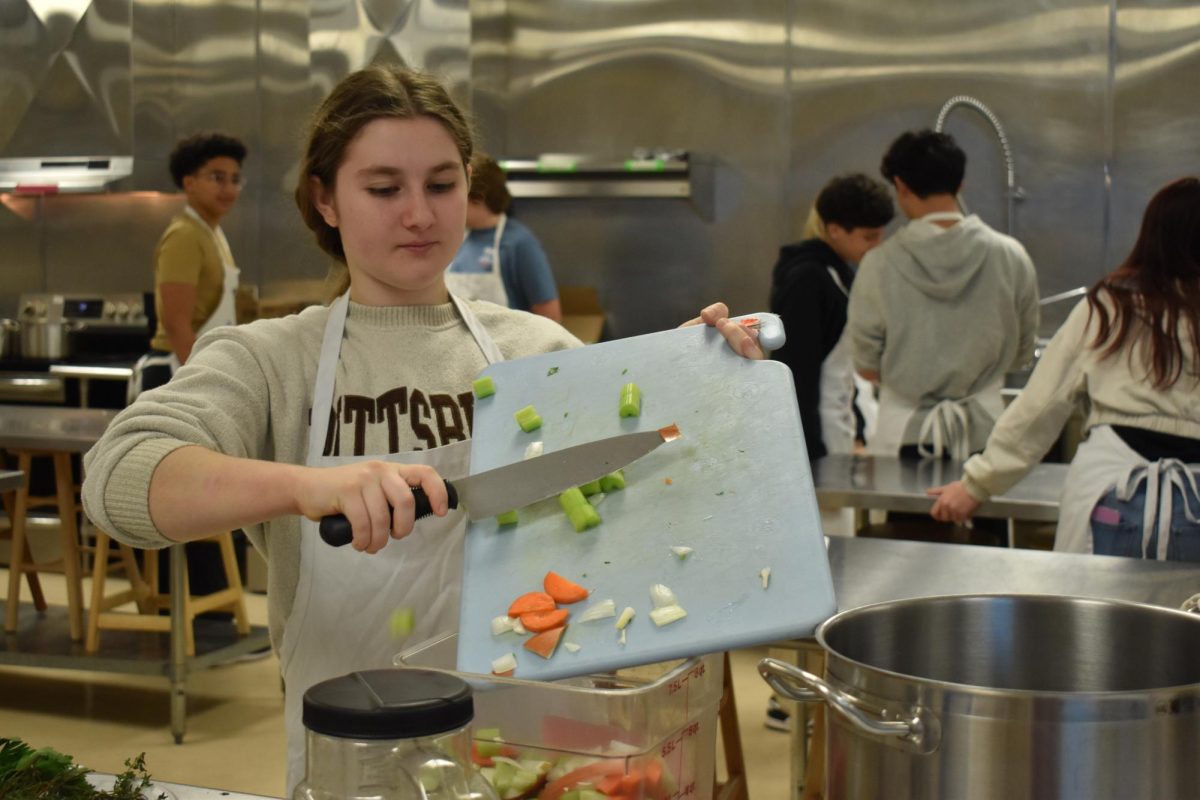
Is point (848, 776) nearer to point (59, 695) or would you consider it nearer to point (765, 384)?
point (765, 384)

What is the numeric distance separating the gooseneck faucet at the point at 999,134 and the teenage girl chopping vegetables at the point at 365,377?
403 cm

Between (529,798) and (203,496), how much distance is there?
463mm

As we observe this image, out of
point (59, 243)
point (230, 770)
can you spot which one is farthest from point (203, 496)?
point (59, 243)

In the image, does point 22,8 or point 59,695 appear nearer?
point 59,695

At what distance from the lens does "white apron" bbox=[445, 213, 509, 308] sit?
4449 millimetres

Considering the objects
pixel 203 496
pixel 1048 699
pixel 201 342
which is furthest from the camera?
pixel 201 342

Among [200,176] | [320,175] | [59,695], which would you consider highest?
[200,176]

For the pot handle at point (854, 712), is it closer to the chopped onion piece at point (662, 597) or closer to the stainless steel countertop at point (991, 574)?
the chopped onion piece at point (662, 597)

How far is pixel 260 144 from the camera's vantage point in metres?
5.87

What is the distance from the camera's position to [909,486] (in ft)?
10.0

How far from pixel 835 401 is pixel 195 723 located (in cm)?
208

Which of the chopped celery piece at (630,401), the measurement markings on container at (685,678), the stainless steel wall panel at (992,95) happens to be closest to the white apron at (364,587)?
the chopped celery piece at (630,401)

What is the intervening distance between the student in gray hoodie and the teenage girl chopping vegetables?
2237 millimetres

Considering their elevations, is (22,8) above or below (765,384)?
above
